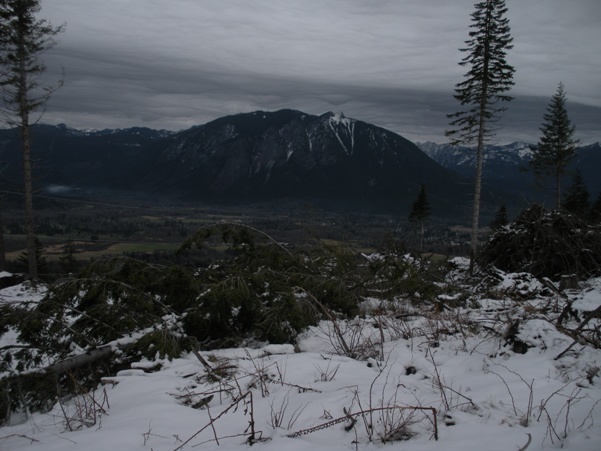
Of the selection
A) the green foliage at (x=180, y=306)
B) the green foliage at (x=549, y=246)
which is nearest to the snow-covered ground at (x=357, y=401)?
the green foliage at (x=180, y=306)

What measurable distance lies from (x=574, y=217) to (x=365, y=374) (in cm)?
776

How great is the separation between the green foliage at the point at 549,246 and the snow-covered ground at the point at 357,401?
14.3ft

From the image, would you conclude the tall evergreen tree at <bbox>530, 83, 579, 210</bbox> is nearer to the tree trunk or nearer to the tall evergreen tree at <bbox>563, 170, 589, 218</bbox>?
the tall evergreen tree at <bbox>563, 170, 589, 218</bbox>

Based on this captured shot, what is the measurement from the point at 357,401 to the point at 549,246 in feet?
23.7

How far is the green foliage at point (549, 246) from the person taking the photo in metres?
7.75

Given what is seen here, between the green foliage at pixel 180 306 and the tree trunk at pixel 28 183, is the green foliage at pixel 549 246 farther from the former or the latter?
the tree trunk at pixel 28 183

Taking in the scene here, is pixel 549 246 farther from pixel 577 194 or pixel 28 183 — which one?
pixel 577 194

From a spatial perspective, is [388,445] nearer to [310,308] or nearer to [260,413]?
[260,413]

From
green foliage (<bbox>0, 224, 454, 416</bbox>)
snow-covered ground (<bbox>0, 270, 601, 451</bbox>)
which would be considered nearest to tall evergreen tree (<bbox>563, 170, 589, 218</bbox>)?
green foliage (<bbox>0, 224, 454, 416</bbox>)

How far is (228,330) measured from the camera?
463cm

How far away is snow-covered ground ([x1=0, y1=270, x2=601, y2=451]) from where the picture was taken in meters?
2.27

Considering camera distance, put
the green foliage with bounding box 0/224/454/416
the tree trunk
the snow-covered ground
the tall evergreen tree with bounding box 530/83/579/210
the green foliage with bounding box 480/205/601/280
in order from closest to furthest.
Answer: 1. the snow-covered ground
2. the green foliage with bounding box 0/224/454/416
3. the green foliage with bounding box 480/205/601/280
4. the tree trunk
5. the tall evergreen tree with bounding box 530/83/579/210

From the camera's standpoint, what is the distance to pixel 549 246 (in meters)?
7.92

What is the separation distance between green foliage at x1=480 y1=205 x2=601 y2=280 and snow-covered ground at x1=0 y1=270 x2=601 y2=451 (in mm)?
4362
